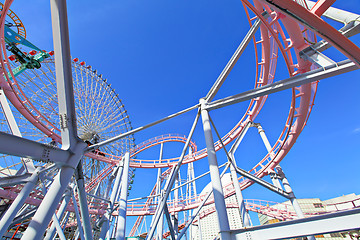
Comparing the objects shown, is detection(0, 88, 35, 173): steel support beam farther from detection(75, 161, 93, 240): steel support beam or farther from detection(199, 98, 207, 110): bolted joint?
detection(199, 98, 207, 110): bolted joint

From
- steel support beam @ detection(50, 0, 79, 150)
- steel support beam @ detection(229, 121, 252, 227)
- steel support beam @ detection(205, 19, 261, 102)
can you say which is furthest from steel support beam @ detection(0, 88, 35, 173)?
steel support beam @ detection(229, 121, 252, 227)

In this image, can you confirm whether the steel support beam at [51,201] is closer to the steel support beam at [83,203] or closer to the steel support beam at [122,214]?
the steel support beam at [83,203]

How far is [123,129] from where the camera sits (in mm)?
17984

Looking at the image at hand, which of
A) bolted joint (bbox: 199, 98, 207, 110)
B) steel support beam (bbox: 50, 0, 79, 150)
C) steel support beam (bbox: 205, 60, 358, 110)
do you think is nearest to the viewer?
steel support beam (bbox: 50, 0, 79, 150)

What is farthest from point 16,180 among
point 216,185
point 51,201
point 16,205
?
point 216,185

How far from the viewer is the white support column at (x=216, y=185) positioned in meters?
3.89

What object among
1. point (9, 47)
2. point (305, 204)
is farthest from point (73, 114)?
point (305, 204)

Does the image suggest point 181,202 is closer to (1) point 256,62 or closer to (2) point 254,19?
(1) point 256,62

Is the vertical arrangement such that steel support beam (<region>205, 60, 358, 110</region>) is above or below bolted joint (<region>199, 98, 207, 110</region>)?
below

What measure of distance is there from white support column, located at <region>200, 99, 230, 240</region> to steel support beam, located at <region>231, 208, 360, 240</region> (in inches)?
19.7

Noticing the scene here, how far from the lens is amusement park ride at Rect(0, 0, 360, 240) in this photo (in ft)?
10.5

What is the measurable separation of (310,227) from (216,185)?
81.0 inches

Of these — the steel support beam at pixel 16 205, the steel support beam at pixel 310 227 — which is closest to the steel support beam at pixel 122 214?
the steel support beam at pixel 16 205

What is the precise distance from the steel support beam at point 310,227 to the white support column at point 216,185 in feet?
1.65
